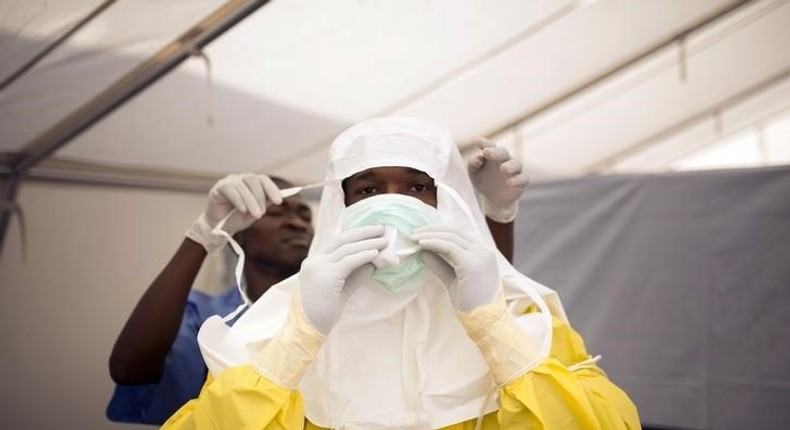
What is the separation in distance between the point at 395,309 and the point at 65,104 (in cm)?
119

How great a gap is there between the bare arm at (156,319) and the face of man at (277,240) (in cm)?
34

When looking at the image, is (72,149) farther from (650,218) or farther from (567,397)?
(650,218)

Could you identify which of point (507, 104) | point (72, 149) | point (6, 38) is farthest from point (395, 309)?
point (507, 104)

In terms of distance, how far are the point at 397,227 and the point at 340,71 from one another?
1.09 m

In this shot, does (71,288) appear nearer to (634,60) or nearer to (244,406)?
(244,406)

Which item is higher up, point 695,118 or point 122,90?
point 695,118

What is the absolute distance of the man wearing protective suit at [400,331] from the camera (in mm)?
954

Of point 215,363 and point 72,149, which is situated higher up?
point 72,149

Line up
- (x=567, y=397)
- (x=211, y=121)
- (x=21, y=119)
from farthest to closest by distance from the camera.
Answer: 1. (x=211, y=121)
2. (x=21, y=119)
3. (x=567, y=397)

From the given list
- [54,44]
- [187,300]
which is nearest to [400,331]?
[187,300]

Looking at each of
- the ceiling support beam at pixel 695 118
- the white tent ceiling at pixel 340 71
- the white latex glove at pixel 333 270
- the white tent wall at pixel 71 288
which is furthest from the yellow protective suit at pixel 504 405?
the ceiling support beam at pixel 695 118

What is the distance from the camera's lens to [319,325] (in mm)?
971

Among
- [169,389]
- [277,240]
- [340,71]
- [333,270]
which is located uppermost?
[340,71]

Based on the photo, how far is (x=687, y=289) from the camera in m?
1.96
